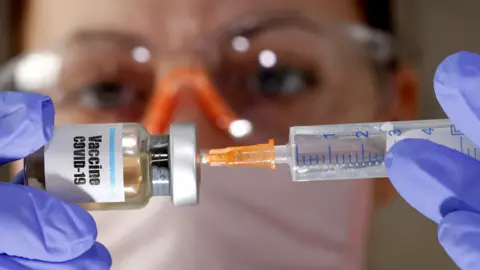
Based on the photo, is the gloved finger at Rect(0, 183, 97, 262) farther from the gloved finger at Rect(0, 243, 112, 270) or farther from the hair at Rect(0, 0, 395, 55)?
the hair at Rect(0, 0, 395, 55)

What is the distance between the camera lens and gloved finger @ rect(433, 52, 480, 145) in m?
0.72

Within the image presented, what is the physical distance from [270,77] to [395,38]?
612 millimetres

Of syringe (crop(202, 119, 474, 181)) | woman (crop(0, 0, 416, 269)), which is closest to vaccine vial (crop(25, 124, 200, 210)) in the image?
syringe (crop(202, 119, 474, 181))

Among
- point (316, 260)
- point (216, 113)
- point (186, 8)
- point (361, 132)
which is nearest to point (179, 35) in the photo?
point (186, 8)

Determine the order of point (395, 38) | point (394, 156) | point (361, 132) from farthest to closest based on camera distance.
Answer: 1. point (395, 38)
2. point (361, 132)
3. point (394, 156)

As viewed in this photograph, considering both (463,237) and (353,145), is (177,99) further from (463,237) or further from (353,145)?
(463,237)

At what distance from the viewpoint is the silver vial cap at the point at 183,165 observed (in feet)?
2.48

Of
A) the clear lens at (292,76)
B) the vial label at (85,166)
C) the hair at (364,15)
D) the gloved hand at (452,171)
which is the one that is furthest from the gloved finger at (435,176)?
the hair at (364,15)

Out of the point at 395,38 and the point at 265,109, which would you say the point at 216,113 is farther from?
the point at 395,38

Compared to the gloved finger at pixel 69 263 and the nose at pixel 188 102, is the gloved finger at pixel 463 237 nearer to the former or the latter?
the gloved finger at pixel 69 263

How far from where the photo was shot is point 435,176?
0.74m

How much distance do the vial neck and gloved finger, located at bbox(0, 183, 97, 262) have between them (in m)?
0.12

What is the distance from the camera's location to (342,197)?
4.77 ft

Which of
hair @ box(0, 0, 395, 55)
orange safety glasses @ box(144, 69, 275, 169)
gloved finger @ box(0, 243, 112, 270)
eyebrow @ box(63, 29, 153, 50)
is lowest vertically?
gloved finger @ box(0, 243, 112, 270)
